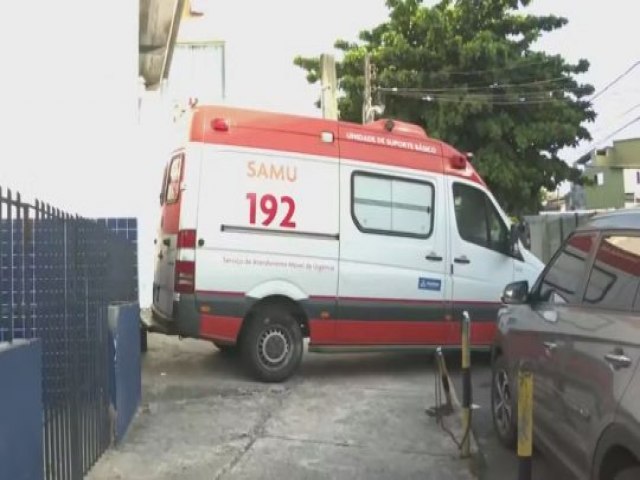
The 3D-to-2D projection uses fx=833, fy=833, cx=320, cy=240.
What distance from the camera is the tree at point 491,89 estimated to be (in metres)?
21.5

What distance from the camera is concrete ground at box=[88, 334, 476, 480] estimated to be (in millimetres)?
5730

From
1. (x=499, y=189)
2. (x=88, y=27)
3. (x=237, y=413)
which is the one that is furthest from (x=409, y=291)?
(x=499, y=189)

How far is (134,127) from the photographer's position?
27.4ft

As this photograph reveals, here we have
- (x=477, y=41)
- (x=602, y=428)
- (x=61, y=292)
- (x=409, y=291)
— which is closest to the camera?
(x=602, y=428)

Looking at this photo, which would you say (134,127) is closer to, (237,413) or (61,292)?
(237,413)

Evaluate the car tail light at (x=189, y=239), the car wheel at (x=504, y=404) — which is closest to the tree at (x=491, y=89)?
the car tail light at (x=189, y=239)

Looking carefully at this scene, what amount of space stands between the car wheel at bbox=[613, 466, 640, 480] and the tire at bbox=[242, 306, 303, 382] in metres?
5.08

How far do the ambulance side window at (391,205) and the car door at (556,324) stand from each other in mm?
3579

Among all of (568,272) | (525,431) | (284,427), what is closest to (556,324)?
(568,272)

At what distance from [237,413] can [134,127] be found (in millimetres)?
3093

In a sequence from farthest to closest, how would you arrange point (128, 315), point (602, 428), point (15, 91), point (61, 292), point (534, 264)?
point (534, 264)
point (15, 91)
point (128, 315)
point (61, 292)
point (602, 428)

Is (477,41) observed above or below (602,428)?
above

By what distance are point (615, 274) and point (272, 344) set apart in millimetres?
4767

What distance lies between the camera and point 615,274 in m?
4.42
